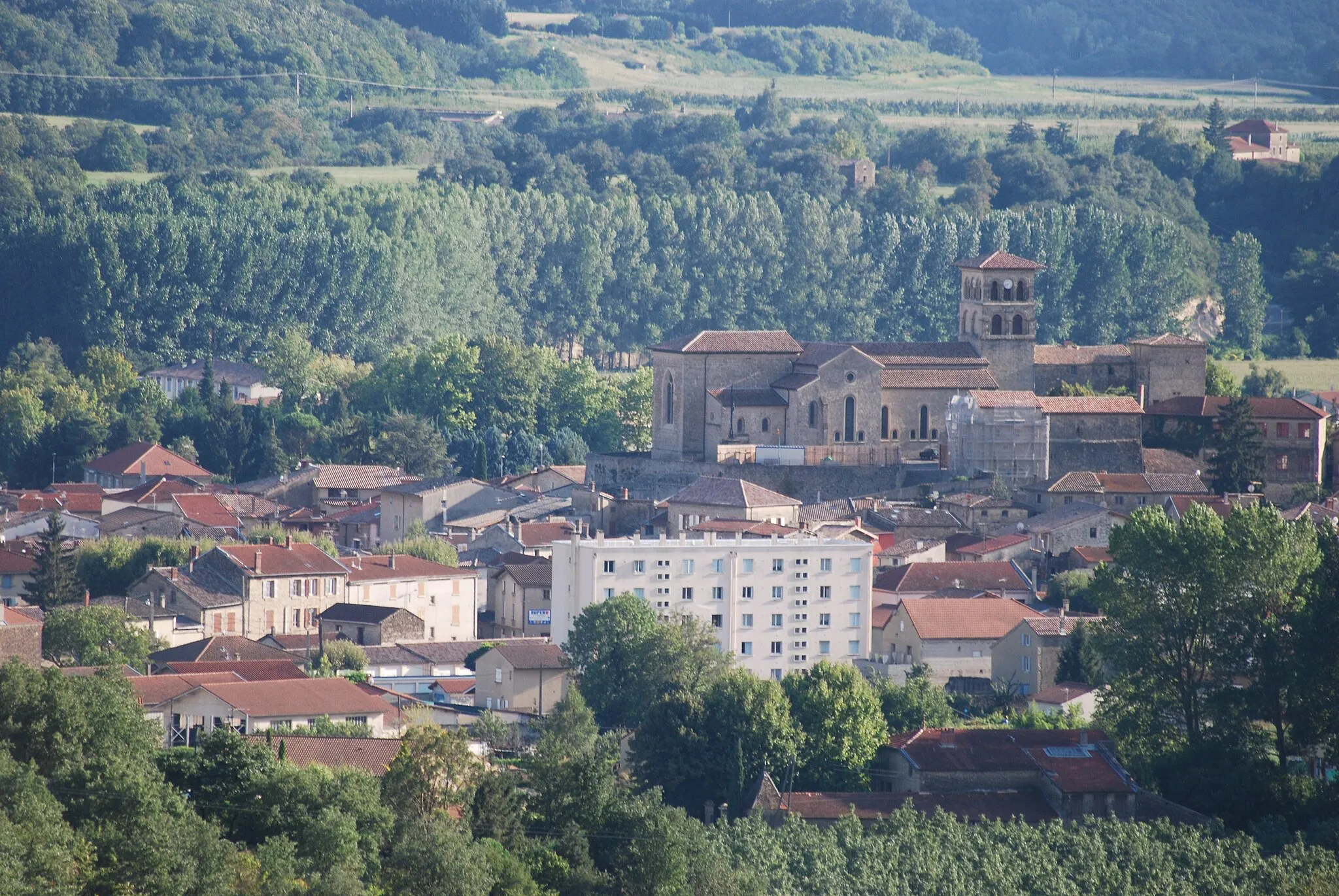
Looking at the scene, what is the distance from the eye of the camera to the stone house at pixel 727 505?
69.2m

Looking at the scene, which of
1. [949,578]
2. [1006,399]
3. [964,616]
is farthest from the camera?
[1006,399]

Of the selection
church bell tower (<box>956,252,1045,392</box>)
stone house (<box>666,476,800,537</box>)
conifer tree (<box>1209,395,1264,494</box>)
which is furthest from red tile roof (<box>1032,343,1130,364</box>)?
stone house (<box>666,476,800,537</box>)

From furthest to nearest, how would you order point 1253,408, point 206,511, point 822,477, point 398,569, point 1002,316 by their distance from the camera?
point 1002,316 < point 1253,408 < point 206,511 < point 822,477 < point 398,569

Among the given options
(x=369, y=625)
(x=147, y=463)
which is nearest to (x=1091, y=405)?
(x=369, y=625)

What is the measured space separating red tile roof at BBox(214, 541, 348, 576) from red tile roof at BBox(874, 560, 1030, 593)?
1188 cm

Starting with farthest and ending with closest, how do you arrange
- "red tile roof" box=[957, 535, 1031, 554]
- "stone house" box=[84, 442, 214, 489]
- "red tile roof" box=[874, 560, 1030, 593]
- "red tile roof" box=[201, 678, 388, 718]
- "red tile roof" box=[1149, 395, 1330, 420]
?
"stone house" box=[84, 442, 214, 489] < "red tile roof" box=[1149, 395, 1330, 420] < "red tile roof" box=[957, 535, 1031, 554] < "red tile roof" box=[874, 560, 1030, 593] < "red tile roof" box=[201, 678, 388, 718]

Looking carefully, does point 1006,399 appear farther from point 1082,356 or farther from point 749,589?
Result: point 749,589

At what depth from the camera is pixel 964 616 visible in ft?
202

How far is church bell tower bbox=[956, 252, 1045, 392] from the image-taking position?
267 ft

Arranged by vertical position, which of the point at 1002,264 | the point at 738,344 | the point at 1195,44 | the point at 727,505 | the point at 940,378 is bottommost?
the point at 727,505

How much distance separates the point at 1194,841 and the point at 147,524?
33.9 meters

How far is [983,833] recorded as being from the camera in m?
45.4

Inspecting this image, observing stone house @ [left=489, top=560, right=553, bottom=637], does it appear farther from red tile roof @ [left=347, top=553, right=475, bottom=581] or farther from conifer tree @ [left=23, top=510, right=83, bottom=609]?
conifer tree @ [left=23, top=510, right=83, bottom=609]

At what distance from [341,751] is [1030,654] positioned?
60.1ft
